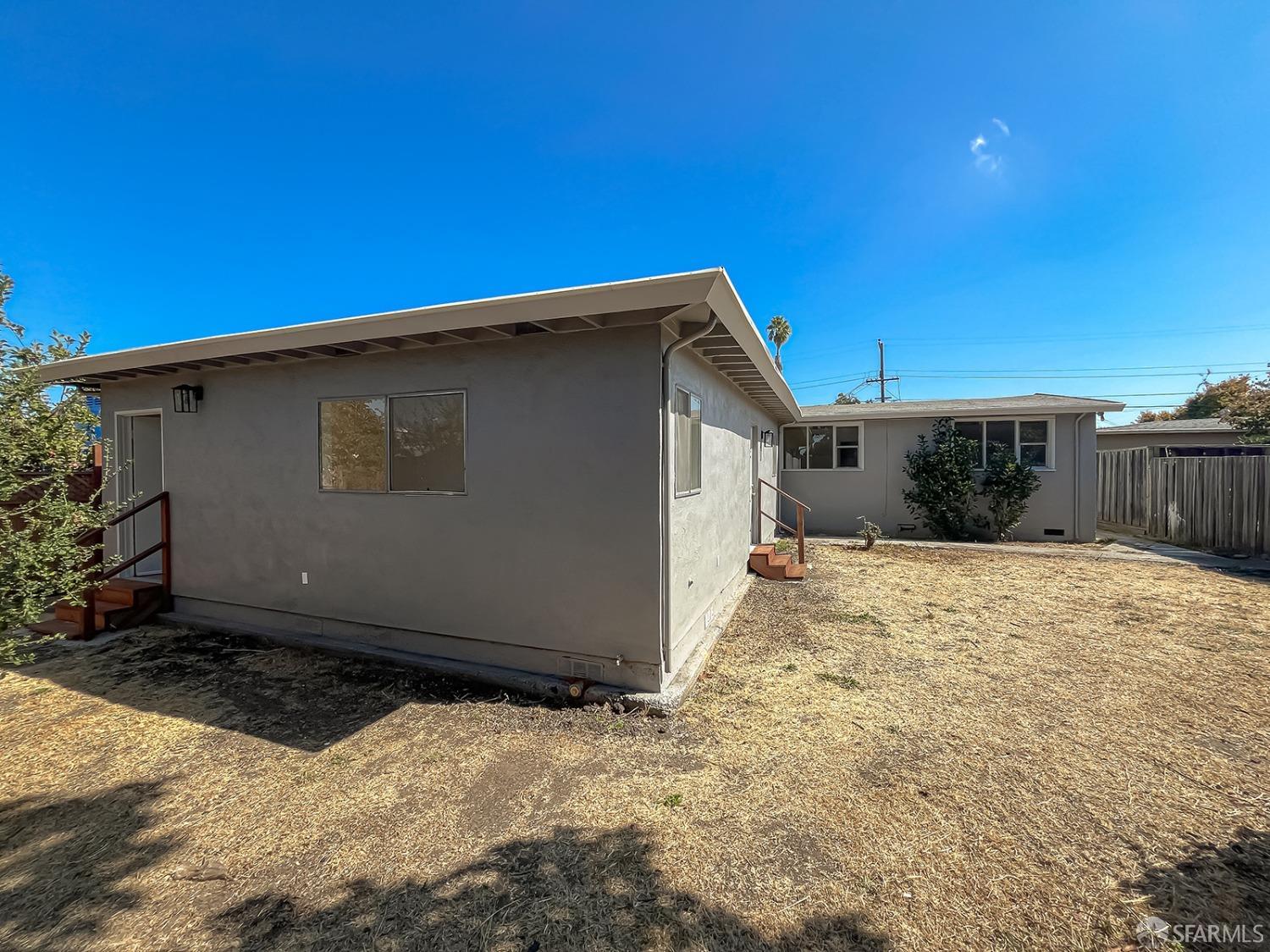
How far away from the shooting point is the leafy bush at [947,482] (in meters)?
10.9

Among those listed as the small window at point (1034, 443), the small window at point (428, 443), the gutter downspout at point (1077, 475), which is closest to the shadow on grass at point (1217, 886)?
the small window at point (428, 443)

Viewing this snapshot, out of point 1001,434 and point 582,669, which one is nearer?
point 582,669

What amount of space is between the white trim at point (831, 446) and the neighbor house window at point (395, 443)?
9.21 metres

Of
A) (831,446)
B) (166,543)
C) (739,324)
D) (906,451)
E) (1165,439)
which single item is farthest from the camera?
(1165,439)

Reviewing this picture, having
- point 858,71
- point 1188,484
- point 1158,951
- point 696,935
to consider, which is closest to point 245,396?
point 696,935

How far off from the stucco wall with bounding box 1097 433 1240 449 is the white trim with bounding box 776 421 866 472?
10030 millimetres

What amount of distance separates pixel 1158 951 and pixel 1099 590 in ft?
22.6

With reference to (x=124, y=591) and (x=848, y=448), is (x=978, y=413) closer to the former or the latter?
(x=848, y=448)

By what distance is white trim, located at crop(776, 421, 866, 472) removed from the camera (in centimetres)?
1216

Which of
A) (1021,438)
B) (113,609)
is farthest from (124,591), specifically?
(1021,438)

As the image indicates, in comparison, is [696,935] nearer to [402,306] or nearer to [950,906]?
[950,906]

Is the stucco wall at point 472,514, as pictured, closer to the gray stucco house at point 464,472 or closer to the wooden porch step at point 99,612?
the gray stucco house at point 464,472

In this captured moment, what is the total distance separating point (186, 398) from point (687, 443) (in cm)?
557

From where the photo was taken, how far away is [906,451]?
38.7 feet
